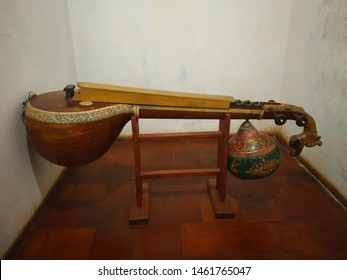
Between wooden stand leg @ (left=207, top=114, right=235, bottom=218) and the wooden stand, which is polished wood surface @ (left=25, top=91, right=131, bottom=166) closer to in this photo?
the wooden stand

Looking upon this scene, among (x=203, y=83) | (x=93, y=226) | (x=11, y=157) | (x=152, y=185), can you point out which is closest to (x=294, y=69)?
(x=203, y=83)

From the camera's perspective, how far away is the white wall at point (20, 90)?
1.53 metres

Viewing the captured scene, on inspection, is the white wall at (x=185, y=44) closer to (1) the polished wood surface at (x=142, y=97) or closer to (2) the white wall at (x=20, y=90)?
(2) the white wall at (x=20, y=90)

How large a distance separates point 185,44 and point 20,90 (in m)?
1.59

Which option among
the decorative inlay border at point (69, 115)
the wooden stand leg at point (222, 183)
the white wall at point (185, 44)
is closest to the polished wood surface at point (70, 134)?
the decorative inlay border at point (69, 115)

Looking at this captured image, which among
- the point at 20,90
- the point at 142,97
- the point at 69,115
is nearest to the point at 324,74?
the point at 142,97

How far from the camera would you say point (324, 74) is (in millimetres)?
2127

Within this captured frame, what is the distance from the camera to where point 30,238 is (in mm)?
1692

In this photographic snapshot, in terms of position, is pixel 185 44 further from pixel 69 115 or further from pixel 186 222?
pixel 186 222

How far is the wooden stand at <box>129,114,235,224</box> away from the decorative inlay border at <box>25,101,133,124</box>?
16cm

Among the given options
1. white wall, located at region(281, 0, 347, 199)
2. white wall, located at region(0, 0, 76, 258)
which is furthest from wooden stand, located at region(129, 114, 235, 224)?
white wall, located at region(281, 0, 347, 199)

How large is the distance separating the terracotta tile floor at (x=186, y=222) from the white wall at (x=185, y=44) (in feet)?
3.21

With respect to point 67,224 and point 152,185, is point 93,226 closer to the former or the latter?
point 67,224

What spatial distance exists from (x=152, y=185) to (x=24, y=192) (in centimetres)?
91
